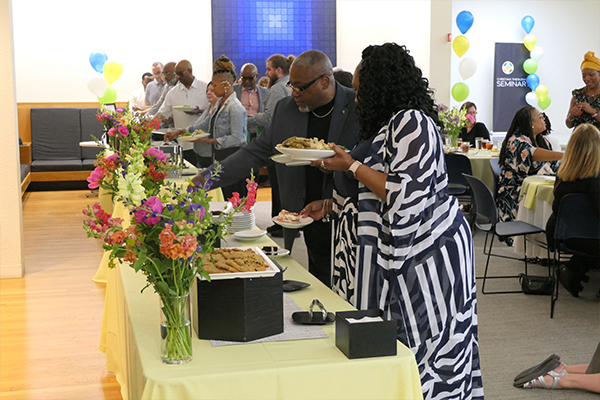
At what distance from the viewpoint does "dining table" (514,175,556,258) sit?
4.96m

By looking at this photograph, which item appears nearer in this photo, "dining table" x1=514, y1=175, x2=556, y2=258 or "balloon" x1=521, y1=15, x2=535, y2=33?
"dining table" x1=514, y1=175, x2=556, y2=258

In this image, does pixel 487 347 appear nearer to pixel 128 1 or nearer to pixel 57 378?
pixel 57 378

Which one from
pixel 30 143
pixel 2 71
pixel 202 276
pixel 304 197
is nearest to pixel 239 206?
pixel 202 276

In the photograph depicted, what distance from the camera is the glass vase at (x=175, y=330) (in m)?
1.42

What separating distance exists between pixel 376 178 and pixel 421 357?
613mm

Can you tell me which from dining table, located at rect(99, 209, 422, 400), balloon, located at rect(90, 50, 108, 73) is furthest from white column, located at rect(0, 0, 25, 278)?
balloon, located at rect(90, 50, 108, 73)

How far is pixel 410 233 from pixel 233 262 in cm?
71

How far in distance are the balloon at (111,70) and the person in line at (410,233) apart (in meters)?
8.20

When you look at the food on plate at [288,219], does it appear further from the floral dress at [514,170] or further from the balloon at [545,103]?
the balloon at [545,103]

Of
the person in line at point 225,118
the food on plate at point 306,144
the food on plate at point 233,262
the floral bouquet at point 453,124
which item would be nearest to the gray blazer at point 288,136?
the food on plate at point 306,144

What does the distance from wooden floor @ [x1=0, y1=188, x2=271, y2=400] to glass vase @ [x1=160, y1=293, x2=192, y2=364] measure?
1.72 m

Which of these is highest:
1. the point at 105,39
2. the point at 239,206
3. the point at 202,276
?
the point at 105,39

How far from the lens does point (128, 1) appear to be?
10.6 m

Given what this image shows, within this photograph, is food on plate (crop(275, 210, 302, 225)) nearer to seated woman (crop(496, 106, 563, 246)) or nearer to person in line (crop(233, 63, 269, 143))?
seated woman (crop(496, 106, 563, 246))
